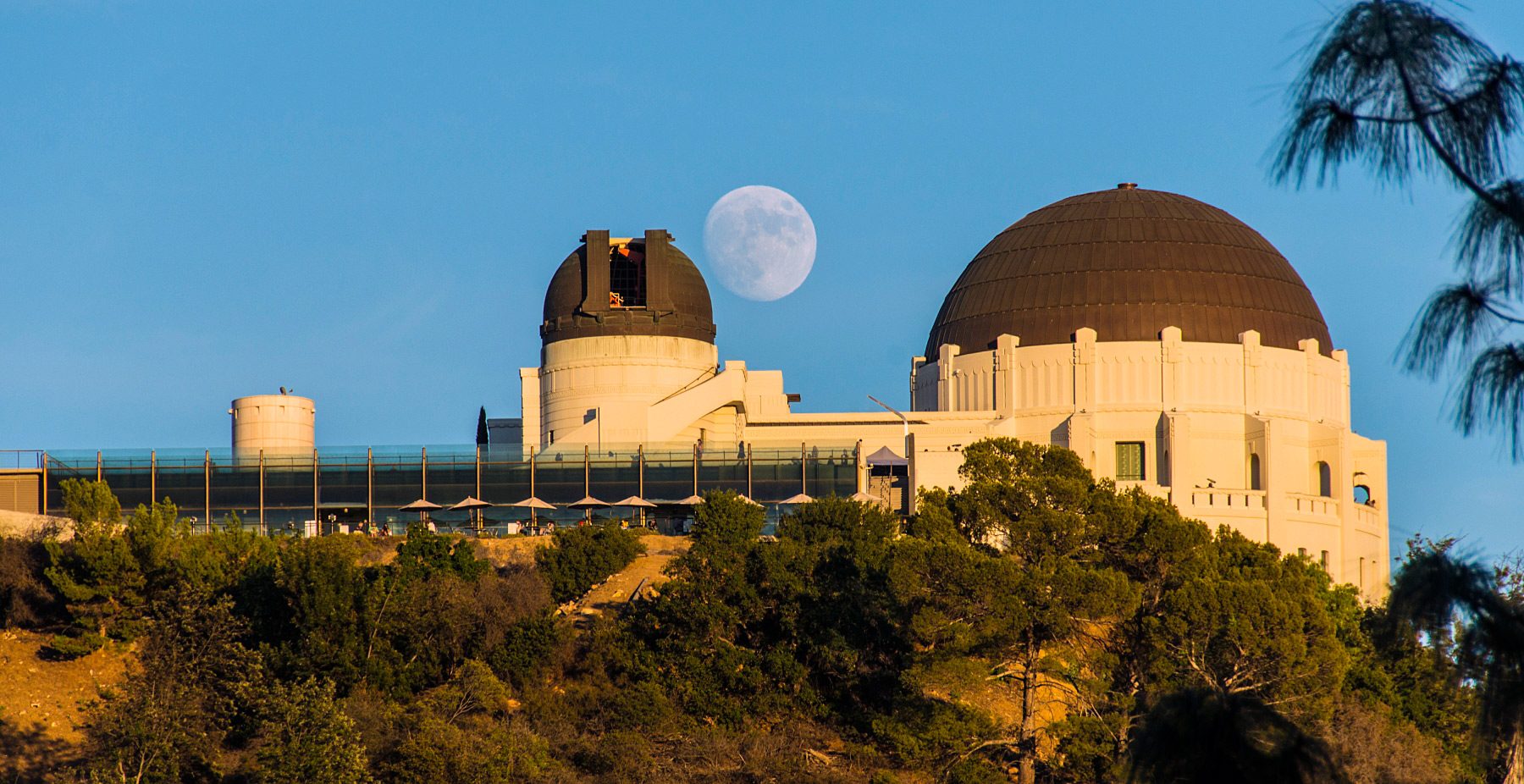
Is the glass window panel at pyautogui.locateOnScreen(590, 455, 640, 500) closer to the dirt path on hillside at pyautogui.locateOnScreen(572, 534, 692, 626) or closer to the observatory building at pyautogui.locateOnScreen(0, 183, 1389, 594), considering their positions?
the observatory building at pyautogui.locateOnScreen(0, 183, 1389, 594)

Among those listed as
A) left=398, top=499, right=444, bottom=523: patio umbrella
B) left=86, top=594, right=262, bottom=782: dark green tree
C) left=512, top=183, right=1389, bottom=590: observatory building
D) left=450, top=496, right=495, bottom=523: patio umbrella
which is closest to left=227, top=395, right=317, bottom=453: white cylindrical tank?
left=398, top=499, right=444, bottom=523: patio umbrella

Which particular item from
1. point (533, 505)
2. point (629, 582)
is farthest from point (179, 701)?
point (533, 505)

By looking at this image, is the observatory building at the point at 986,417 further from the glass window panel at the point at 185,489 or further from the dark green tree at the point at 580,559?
the dark green tree at the point at 580,559

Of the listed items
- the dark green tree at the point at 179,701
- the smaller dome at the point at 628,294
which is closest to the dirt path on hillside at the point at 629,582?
the dark green tree at the point at 179,701

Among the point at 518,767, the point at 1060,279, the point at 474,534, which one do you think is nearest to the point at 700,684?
the point at 518,767

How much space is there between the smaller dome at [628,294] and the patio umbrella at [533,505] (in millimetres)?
8796

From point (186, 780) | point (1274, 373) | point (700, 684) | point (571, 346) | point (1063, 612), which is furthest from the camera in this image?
point (571, 346)

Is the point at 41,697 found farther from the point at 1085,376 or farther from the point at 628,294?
the point at 1085,376

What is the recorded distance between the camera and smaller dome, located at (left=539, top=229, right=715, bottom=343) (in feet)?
202

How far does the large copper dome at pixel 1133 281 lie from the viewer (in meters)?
57.9

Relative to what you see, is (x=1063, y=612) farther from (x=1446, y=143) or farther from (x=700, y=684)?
(x=1446, y=143)

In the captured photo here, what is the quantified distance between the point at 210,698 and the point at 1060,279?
34841mm

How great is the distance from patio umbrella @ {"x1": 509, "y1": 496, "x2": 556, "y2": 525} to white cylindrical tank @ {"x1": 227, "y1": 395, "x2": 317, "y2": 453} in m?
9.03

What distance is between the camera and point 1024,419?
5800cm
